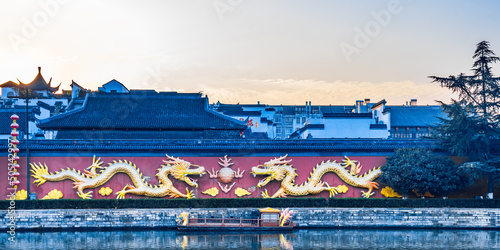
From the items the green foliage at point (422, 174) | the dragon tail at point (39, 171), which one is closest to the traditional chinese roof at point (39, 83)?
the dragon tail at point (39, 171)

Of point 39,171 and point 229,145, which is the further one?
point 229,145

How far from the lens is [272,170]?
24.0m

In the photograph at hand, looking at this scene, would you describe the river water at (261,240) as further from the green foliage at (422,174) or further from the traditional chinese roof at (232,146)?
the traditional chinese roof at (232,146)

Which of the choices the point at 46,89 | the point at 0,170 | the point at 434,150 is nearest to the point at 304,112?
the point at 46,89

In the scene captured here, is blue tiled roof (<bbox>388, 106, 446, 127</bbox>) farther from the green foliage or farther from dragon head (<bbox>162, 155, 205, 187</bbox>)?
dragon head (<bbox>162, 155, 205, 187</bbox>)

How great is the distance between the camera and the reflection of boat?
67.7 feet

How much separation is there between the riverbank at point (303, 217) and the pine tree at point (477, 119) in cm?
233

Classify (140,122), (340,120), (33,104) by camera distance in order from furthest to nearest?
(33,104) → (340,120) → (140,122)

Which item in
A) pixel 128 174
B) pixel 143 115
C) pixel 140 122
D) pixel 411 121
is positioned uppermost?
pixel 411 121

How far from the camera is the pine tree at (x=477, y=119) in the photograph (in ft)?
76.4

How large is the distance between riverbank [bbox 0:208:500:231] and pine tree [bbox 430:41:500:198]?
2.33 metres

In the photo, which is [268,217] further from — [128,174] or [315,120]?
[315,120]

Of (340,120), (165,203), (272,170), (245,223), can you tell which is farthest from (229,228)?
(340,120)

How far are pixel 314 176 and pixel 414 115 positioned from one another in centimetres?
3177
